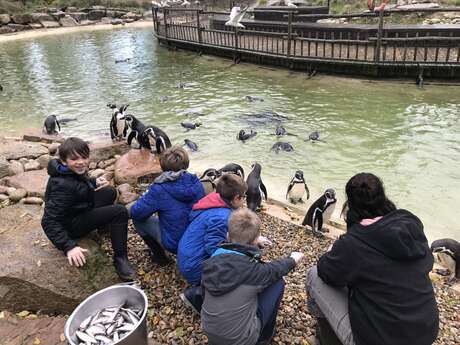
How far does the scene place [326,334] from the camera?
268cm

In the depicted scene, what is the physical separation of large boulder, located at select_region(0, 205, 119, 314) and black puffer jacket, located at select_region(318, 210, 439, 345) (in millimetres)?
1953

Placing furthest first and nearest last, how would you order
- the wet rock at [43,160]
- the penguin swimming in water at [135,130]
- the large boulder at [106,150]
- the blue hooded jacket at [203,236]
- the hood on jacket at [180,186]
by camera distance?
1. the penguin swimming in water at [135,130]
2. the large boulder at [106,150]
3. the wet rock at [43,160]
4. the hood on jacket at [180,186]
5. the blue hooded jacket at [203,236]

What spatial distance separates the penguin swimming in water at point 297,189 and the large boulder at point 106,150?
306cm

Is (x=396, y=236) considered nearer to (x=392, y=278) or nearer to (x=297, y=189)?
(x=392, y=278)

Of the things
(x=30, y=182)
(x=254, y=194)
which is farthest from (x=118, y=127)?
(x=254, y=194)

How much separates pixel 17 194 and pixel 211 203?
2989 millimetres

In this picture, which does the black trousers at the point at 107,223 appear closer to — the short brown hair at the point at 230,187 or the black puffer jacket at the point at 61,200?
the black puffer jacket at the point at 61,200

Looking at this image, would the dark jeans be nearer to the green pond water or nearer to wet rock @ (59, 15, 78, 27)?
the green pond water

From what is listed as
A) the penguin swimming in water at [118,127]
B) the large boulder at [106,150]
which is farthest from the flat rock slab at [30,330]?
the penguin swimming in water at [118,127]

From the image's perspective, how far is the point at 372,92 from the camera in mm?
11359

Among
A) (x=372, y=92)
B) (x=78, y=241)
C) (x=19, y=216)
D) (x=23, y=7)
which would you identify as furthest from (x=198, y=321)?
(x=23, y=7)

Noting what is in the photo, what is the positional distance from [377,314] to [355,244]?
1.27ft

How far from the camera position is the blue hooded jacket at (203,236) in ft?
9.42

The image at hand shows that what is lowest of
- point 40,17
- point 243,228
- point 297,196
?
point 297,196
